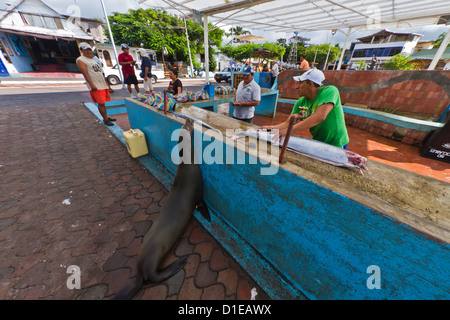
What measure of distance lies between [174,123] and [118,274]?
2036mm

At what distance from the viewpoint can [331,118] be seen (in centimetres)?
197

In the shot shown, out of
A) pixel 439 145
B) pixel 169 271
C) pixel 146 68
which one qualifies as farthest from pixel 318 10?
pixel 169 271

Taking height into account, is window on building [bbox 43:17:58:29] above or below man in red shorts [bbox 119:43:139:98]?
above

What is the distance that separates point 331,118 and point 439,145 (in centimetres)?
433

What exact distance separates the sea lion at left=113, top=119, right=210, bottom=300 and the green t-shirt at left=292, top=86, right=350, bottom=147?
5.37 ft

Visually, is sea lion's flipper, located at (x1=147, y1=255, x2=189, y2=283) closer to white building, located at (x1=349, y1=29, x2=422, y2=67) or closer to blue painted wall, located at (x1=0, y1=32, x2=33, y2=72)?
blue painted wall, located at (x1=0, y1=32, x2=33, y2=72)

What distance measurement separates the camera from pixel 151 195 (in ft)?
9.53

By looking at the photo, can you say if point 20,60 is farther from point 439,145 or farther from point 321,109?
point 439,145

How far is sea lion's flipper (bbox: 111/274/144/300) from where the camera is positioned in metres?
1.60

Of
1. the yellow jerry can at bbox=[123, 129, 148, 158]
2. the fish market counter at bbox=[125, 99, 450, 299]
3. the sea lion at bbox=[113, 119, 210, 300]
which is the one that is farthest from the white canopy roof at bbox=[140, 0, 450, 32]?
the fish market counter at bbox=[125, 99, 450, 299]

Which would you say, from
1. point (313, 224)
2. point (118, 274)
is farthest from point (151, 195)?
point (313, 224)

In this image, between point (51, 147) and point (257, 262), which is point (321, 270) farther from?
point (51, 147)

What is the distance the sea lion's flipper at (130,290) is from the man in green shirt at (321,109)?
215 cm

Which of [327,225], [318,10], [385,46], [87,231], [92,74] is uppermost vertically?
[385,46]
